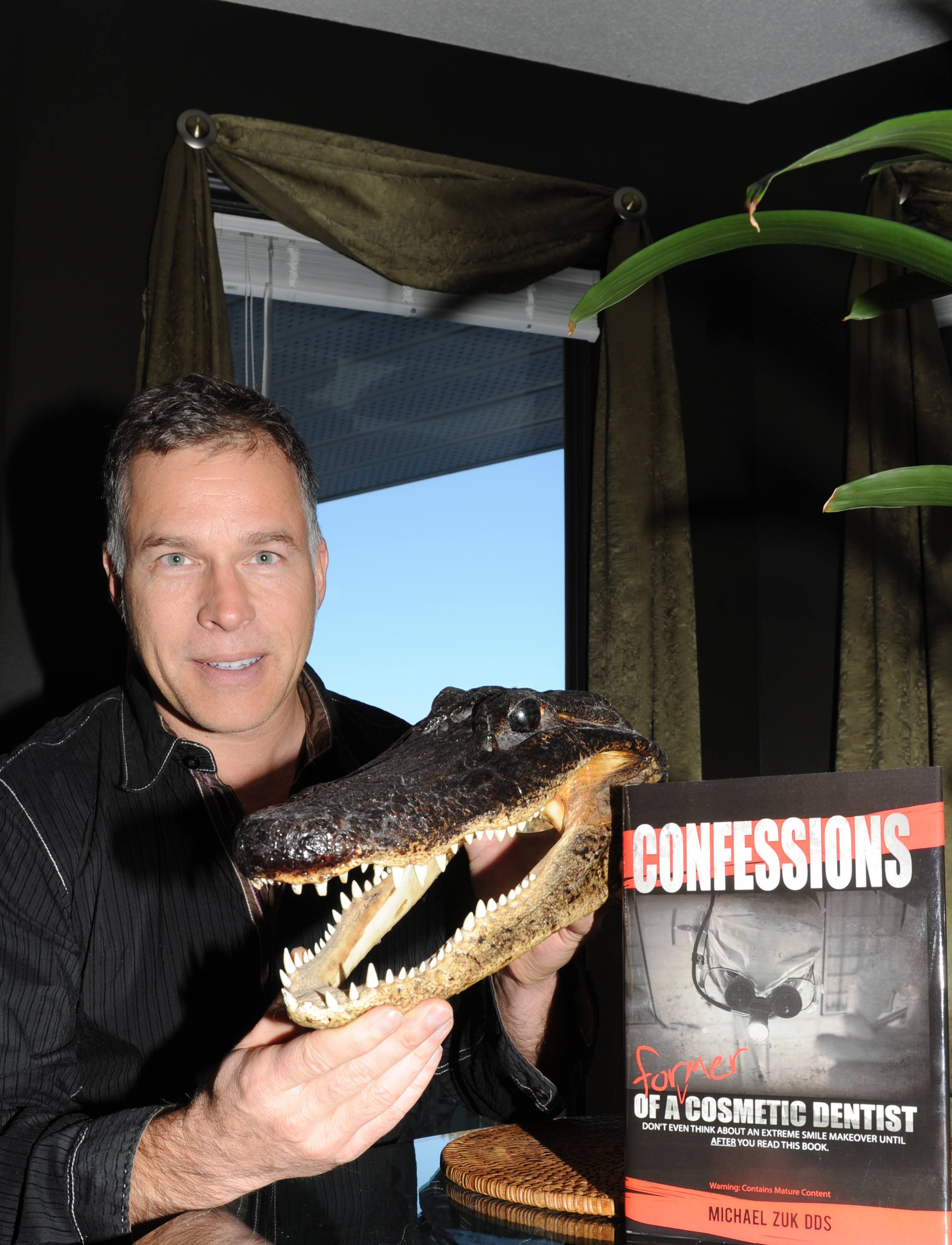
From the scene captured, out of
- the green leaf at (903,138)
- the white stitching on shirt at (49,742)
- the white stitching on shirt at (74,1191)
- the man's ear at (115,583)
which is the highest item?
the green leaf at (903,138)

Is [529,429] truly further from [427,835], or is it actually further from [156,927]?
[427,835]

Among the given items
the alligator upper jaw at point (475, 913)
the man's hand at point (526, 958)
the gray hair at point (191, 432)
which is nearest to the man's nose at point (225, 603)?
the gray hair at point (191, 432)

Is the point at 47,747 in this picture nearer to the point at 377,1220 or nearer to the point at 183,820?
the point at 183,820

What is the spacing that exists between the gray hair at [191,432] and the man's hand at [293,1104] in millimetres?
858

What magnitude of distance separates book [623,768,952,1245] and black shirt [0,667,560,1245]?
1.70 feet

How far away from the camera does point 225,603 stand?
5.02ft

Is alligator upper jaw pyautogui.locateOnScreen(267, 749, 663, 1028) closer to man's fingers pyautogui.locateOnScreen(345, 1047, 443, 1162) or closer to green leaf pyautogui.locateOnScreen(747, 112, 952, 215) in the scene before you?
man's fingers pyautogui.locateOnScreen(345, 1047, 443, 1162)

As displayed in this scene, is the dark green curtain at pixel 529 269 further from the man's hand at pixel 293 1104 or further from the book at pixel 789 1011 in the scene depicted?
the book at pixel 789 1011

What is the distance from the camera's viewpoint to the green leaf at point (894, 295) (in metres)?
1.08

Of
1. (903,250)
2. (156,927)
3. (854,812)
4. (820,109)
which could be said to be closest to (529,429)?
(820,109)

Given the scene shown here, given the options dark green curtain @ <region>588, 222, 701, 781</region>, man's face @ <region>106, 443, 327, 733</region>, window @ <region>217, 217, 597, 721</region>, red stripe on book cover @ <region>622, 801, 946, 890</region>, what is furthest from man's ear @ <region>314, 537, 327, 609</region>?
dark green curtain @ <region>588, 222, 701, 781</region>

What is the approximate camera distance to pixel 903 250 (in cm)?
95

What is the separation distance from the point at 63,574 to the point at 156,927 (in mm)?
1423

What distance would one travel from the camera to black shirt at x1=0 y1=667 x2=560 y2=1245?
51.8 inches
